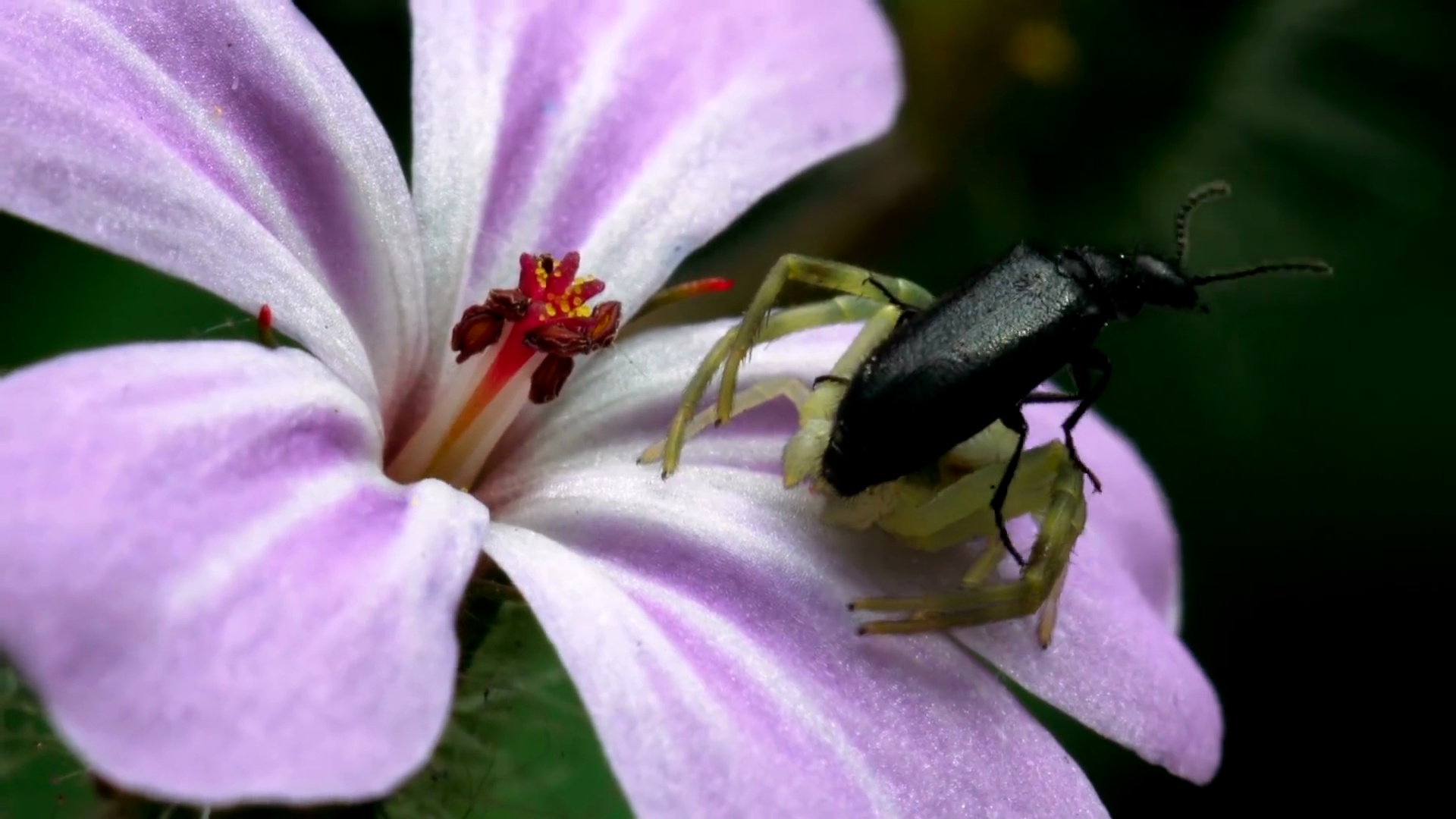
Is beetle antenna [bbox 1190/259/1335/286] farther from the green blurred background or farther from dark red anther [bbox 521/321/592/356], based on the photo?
the green blurred background

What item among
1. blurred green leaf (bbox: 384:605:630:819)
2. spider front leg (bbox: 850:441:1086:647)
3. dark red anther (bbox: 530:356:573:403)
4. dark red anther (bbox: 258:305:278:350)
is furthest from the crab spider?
dark red anther (bbox: 258:305:278:350)

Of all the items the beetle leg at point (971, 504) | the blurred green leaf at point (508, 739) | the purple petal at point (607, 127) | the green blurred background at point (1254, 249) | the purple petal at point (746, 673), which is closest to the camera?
the purple petal at point (746, 673)

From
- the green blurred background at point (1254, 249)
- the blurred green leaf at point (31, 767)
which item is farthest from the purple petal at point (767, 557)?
the green blurred background at point (1254, 249)

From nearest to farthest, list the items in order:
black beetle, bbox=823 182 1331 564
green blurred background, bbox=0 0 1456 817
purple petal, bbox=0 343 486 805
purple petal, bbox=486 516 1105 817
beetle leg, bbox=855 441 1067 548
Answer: purple petal, bbox=0 343 486 805 → purple petal, bbox=486 516 1105 817 → black beetle, bbox=823 182 1331 564 → beetle leg, bbox=855 441 1067 548 → green blurred background, bbox=0 0 1456 817

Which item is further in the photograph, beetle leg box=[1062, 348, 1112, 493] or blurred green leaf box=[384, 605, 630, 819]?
blurred green leaf box=[384, 605, 630, 819]

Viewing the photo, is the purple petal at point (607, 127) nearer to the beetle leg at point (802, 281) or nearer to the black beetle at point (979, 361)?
the beetle leg at point (802, 281)

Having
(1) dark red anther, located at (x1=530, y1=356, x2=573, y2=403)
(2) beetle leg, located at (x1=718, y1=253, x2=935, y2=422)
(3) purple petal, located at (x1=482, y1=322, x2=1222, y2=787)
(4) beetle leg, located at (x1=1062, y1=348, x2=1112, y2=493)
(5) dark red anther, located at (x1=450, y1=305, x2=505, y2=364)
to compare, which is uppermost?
(4) beetle leg, located at (x1=1062, y1=348, x2=1112, y2=493)

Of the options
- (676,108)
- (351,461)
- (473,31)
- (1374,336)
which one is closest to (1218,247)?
(1374,336)
